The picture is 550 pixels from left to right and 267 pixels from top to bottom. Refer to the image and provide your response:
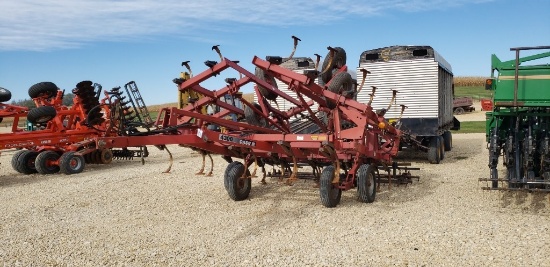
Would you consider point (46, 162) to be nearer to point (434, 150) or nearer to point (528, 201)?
point (434, 150)

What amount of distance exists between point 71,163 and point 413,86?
951cm

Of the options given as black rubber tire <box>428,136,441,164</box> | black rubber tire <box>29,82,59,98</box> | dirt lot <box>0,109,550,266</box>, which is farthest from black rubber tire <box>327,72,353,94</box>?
black rubber tire <box>29,82,59,98</box>

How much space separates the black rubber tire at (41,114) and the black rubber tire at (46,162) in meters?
0.93

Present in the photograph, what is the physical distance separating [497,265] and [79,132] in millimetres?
11911

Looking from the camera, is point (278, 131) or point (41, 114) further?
point (41, 114)

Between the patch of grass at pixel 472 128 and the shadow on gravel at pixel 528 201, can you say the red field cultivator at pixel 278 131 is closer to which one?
the shadow on gravel at pixel 528 201

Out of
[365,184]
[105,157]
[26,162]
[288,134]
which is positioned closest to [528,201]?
[365,184]

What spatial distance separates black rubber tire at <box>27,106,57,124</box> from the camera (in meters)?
12.1

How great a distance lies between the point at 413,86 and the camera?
1230 centimetres

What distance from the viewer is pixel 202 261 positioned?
5.07 meters

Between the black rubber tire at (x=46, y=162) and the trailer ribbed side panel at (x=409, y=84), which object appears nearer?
the trailer ribbed side panel at (x=409, y=84)

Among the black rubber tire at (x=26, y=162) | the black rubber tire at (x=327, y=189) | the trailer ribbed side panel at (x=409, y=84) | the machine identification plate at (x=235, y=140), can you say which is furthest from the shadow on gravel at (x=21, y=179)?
the trailer ribbed side panel at (x=409, y=84)

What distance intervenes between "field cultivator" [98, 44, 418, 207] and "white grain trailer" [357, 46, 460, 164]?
4016mm

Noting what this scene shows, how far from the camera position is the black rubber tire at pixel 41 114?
12117 mm
